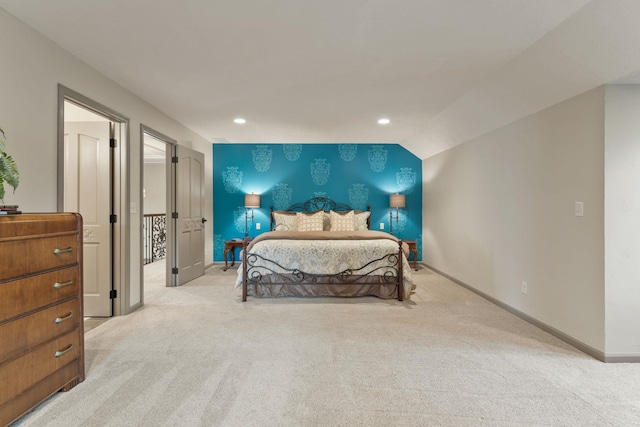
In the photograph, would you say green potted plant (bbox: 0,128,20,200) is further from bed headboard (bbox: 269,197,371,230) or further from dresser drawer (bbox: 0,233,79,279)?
bed headboard (bbox: 269,197,371,230)

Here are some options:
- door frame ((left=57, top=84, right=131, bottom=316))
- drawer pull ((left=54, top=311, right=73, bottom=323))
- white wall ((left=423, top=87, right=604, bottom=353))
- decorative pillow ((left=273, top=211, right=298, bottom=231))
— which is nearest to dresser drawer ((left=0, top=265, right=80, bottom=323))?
drawer pull ((left=54, top=311, right=73, bottom=323))

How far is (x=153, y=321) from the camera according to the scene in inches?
127

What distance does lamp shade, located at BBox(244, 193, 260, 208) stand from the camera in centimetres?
586

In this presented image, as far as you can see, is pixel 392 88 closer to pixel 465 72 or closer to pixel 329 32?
pixel 465 72

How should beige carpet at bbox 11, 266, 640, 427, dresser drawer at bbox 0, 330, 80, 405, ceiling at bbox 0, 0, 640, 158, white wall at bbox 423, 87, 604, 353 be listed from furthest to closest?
white wall at bbox 423, 87, 604, 353 < ceiling at bbox 0, 0, 640, 158 < beige carpet at bbox 11, 266, 640, 427 < dresser drawer at bbox 0, 330, 80, 405

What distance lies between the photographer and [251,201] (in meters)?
5.87

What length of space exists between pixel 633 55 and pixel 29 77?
14.8 feet

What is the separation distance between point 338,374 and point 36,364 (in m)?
1.92

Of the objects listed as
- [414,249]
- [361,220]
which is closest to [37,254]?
[361,220]

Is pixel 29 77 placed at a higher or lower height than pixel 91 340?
higher

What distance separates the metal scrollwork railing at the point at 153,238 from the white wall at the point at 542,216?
6.88 metres

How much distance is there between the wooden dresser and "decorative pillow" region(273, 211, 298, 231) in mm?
3778

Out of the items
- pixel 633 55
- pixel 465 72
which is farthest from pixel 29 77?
pixel 633 55

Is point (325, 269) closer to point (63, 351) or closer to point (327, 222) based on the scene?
point (327, 222)
